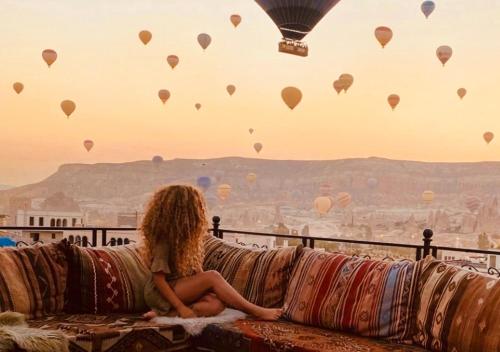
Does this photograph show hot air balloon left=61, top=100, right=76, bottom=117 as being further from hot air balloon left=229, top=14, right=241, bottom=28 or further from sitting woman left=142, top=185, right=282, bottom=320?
sitting woman left=142, top=185, right=282, bottom=320

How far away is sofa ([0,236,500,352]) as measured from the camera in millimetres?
2314

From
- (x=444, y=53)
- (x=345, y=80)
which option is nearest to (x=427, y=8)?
(x=444, y=53)

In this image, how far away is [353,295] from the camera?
265 cm

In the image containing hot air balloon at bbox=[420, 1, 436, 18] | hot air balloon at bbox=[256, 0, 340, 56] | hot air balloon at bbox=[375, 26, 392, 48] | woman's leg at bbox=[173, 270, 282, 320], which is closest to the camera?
woman's leg at bbox=[173, 270, 282, 320]

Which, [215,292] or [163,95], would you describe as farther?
[163,95]

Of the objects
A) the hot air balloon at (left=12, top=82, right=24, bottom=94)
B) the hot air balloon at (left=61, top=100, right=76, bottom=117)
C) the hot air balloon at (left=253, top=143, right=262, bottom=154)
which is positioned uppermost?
the hot air balloon at (left=12, top=82, right=24, bottom=94)

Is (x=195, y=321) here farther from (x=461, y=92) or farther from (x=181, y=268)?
(x=461, y=92)

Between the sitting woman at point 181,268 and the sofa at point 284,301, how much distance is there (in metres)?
0.11

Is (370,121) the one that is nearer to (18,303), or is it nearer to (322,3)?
(322,3)

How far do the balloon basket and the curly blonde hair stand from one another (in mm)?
3669

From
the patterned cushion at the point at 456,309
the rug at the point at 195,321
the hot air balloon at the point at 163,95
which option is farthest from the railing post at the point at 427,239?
the hot air balloon at the point at 163,95

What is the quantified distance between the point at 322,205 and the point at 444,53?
351cm

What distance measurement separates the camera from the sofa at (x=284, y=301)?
2314 millimetres

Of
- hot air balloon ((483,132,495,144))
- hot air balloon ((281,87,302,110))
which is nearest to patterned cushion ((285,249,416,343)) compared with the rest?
hot air balloon ((281,87,302,110))
